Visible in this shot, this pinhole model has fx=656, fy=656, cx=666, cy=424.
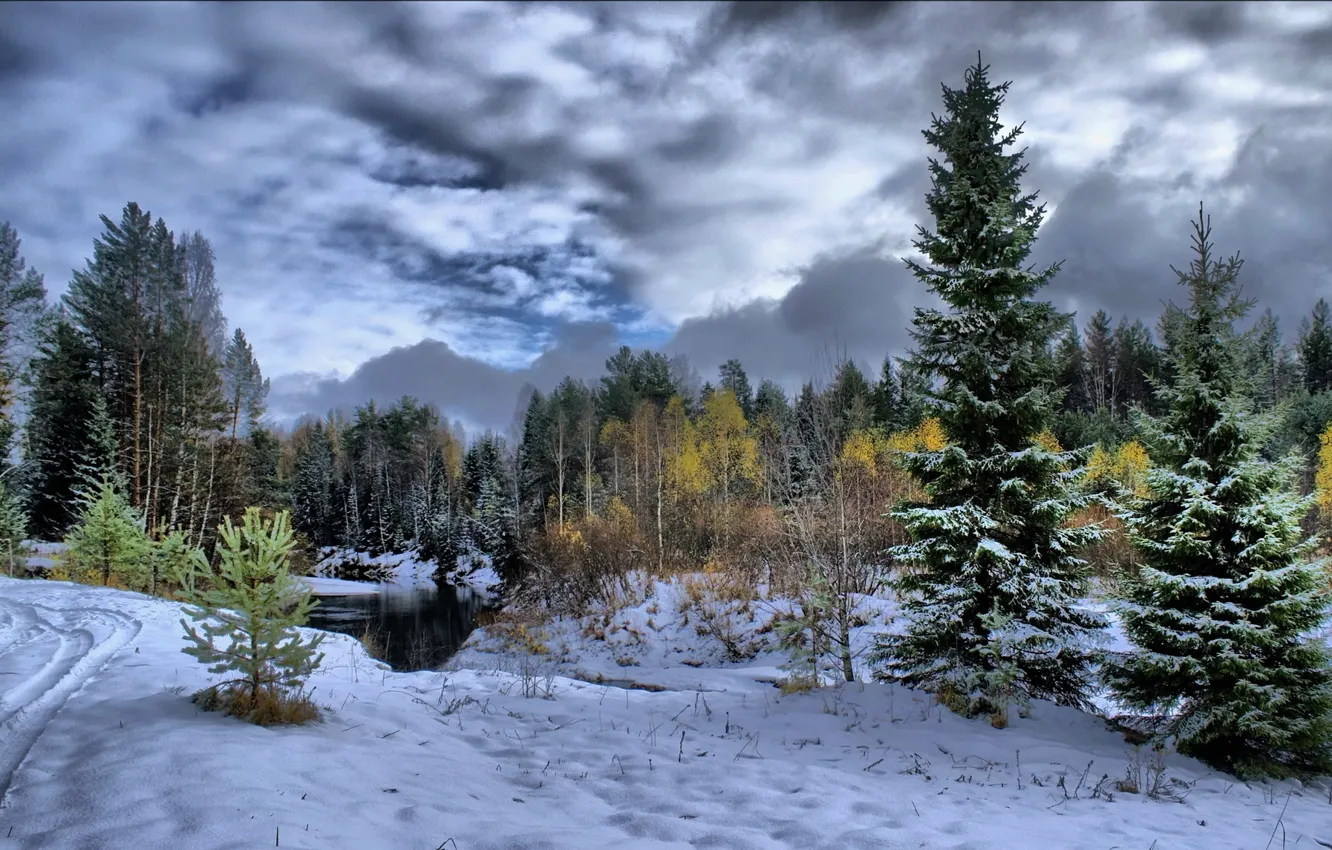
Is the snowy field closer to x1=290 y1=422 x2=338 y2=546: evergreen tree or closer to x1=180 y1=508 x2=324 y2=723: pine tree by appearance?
x1=180 y1=508 x2=324 y2=723: pine tree

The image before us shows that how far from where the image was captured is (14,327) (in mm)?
29250

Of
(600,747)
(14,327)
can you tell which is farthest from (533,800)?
(14,327)

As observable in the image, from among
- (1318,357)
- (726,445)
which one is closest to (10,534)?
(726,445)

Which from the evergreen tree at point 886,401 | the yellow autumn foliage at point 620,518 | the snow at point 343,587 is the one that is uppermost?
the evergreen tree at point 886,401

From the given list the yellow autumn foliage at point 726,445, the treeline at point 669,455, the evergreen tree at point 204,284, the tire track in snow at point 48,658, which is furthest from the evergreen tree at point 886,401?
the evergreen tree at point 204,284

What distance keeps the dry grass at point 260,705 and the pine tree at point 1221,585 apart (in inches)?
317

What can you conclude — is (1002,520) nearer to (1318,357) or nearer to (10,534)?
(10,534)

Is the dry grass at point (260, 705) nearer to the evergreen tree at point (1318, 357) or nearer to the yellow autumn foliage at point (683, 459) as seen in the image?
the yellow autumn foliage at point (683, 459)

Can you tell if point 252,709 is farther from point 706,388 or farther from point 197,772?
point 706,388

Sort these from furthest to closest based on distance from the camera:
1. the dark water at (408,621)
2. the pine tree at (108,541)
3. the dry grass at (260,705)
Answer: the dark water at (408,621) → the pine tree at (108,541) → the dry grass at (260,705)

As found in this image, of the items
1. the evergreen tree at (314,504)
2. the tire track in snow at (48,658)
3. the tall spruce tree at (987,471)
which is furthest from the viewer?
the evergreen tree at (314,504)

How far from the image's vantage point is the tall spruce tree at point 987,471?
309 inches

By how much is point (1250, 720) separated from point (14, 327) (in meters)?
42.2

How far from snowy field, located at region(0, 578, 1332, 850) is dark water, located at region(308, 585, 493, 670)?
34.7 feet
